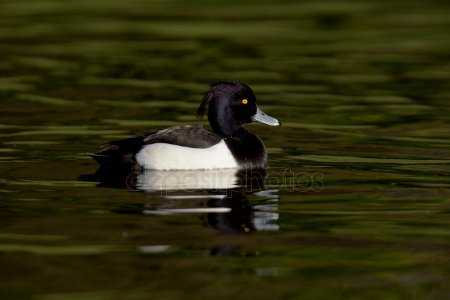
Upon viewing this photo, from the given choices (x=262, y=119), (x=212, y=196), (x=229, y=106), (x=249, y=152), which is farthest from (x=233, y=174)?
(x=212, y=196)

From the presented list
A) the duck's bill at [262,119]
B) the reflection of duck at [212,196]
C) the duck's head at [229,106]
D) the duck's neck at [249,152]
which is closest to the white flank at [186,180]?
the reflection of duck at [212,196]

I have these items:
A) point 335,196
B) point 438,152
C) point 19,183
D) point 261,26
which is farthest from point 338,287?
point 261,26

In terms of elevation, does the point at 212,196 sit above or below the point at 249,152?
below

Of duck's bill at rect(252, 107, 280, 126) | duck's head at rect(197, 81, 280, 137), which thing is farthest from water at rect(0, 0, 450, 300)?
duck's head at rect(197, 81, 280, 137)

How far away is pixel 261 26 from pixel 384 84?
5165 mm

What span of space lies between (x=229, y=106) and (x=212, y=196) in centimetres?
191

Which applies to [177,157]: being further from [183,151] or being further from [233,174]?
[233,174]

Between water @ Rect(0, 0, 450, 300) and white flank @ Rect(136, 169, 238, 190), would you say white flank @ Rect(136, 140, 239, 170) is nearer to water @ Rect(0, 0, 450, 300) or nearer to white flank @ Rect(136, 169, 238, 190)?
white flank @ Rect(136, 169, 238, 190)

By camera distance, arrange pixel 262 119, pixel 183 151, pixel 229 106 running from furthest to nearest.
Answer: pixel 262 119 → pixel 229 106 → pixel 183 151

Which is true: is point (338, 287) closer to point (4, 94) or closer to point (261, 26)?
point (4, 94)

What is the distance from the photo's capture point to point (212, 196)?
10375 millimetres

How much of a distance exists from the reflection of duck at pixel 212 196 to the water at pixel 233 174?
0.03 m

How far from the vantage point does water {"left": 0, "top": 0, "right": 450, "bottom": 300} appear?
7902 millimetres

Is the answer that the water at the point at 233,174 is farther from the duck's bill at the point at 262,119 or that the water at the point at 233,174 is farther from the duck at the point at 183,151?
the duck's bill at the point at 262,119
